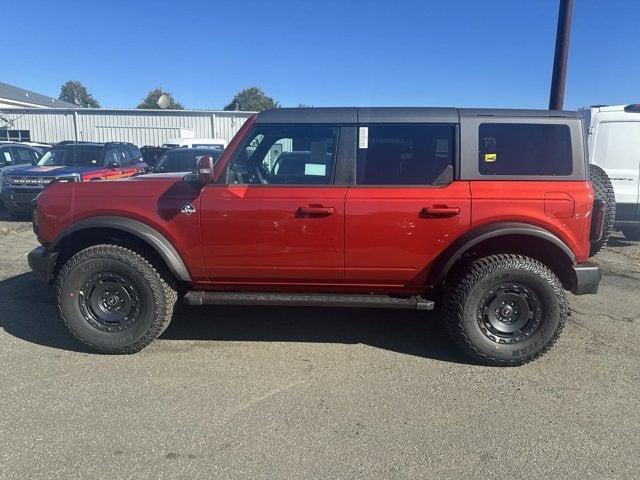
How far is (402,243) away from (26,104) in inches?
1970

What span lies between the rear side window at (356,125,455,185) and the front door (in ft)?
0.83

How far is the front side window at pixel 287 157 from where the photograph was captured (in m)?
3.73

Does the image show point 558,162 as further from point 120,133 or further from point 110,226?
point 120,133

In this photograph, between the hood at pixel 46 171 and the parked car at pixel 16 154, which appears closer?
the hood at pixel 46 171

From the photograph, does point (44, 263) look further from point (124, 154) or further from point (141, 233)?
point (124, 154)

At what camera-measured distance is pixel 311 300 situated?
12.2 ft

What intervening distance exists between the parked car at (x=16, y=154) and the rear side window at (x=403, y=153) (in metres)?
12.0

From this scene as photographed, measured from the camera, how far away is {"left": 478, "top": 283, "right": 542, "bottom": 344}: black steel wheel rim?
143 inches

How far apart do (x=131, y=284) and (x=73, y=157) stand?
866 centimetres

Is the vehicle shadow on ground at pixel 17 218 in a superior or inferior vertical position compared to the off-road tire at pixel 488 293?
inferior

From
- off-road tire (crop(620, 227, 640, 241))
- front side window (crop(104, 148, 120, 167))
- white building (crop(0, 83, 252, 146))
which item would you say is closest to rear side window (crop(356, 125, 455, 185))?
off-road tire (crop(620, 227, 640, 241))

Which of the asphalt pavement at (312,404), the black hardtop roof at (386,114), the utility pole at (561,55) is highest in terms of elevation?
the utility pole at (561,55)

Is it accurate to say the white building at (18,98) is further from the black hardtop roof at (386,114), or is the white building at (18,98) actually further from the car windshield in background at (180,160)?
the black hardtop roof at (386,114)

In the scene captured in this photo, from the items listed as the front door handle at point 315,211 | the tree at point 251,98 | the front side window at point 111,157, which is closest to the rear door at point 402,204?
the front door handle at point 315,211
